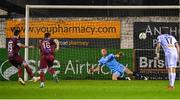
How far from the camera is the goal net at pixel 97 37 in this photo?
23203 millimetres

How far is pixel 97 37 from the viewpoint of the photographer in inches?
960

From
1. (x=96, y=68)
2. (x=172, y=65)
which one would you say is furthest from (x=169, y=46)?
(x=96, y=68)

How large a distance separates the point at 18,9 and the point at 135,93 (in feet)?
47.5

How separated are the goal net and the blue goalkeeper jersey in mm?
165

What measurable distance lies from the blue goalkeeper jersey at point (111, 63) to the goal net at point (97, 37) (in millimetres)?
165

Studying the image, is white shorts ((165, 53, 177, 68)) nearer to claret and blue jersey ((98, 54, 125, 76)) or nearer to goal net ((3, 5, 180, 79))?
goal net ((3, 5, 180, 79))

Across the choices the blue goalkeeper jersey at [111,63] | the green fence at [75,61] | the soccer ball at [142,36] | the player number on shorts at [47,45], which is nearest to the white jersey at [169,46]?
the player number on shorts at [47,45]

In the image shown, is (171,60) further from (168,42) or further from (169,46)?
(168,42)

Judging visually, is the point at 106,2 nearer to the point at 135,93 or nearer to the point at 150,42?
the point at 150,42

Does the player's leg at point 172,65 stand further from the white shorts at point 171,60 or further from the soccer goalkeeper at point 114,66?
the soccer goalkeeper at point 114,66

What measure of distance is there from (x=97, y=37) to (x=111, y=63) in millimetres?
1666

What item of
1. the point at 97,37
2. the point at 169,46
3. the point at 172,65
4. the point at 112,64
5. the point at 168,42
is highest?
the point at 97,37

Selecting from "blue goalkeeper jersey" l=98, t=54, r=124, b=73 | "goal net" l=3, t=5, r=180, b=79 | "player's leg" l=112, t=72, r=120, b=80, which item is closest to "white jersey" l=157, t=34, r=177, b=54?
"goal net" l=3, t=5, r=180, b=79

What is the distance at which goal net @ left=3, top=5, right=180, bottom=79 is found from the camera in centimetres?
2320
